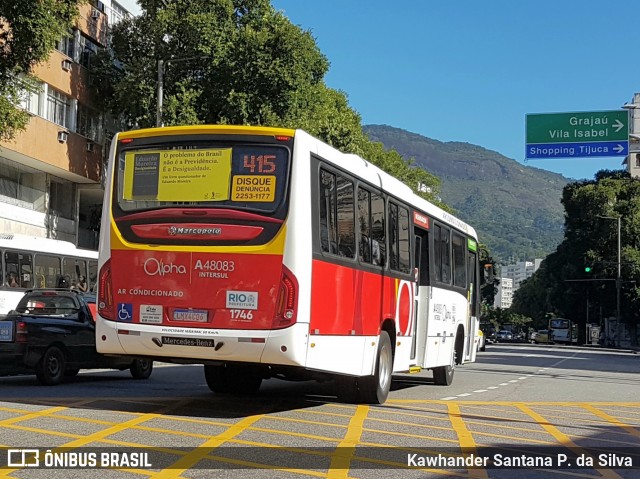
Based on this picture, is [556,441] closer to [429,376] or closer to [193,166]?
[193,166]

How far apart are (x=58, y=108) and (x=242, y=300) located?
29.3 metres

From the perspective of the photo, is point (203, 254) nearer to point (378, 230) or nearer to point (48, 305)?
point (378, 230)

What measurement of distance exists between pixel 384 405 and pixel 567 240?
78.0 m

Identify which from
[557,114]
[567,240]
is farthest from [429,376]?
[567,240]

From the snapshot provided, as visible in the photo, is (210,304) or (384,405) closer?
(210,304)

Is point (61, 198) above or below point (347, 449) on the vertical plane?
above

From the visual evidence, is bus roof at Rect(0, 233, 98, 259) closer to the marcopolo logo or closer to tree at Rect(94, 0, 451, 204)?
tree at Rect(94, 0, 451, 204)

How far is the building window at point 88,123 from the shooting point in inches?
1558

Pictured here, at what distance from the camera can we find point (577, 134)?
32.8m

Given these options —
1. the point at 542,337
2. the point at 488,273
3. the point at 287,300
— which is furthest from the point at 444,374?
the point at 542,337

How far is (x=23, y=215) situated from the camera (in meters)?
36.5

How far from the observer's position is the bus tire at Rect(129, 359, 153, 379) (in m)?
17.0

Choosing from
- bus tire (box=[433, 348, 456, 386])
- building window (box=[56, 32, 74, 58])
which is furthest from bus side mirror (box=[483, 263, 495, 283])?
building window (box=[56, 32, 74, 58])

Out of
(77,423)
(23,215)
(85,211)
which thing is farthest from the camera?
(85,211)
